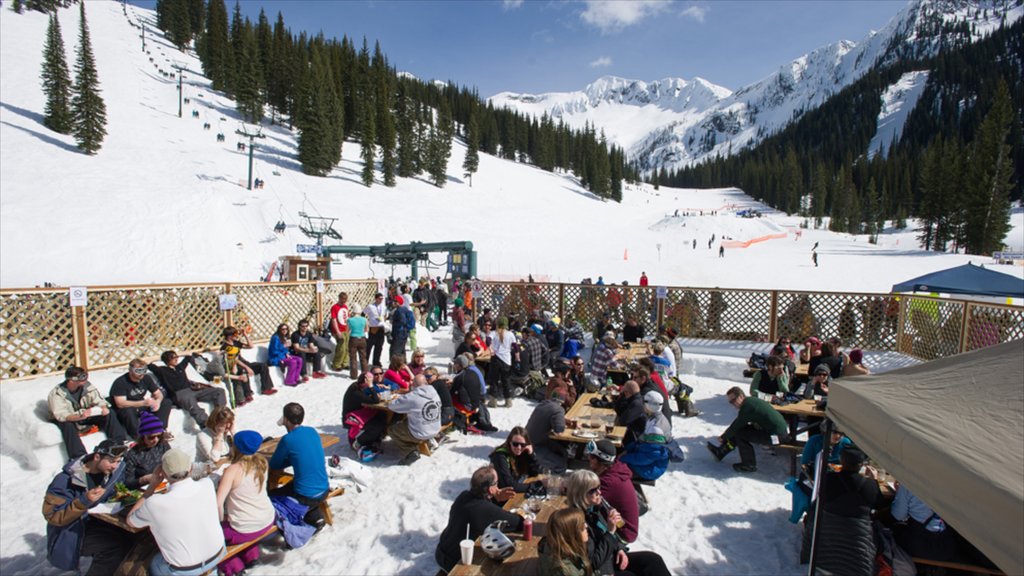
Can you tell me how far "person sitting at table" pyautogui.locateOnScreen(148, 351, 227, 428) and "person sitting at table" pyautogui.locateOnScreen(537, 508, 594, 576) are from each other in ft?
21.7

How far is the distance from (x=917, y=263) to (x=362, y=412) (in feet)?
114

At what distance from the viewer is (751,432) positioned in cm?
587

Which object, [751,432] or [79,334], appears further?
[79,334]

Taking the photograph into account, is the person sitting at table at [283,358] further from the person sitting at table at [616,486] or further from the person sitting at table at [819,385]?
the person sitting at table at [819,385]

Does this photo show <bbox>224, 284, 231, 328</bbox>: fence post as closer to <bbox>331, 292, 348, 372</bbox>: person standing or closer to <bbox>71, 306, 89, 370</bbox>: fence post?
<bbox>331, 292, 348, 372</bbox>: person standing

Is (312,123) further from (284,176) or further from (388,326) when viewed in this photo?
(388,326)

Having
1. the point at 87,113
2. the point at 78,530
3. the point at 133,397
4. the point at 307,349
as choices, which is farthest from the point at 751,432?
the point at 87,113

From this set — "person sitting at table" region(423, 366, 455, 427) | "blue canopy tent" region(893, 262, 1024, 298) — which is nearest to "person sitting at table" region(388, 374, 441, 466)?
"person sitting at table" region(423, 366, 455, 427)

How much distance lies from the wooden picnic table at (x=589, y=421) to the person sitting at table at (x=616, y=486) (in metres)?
1.46

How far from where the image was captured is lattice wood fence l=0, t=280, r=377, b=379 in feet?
22.4

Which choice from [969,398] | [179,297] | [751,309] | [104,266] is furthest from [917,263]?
[104,266]

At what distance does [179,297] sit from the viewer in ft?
28.5

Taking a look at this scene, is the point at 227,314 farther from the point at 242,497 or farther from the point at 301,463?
the point at 242,497

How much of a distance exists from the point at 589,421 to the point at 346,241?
99.4 feet
